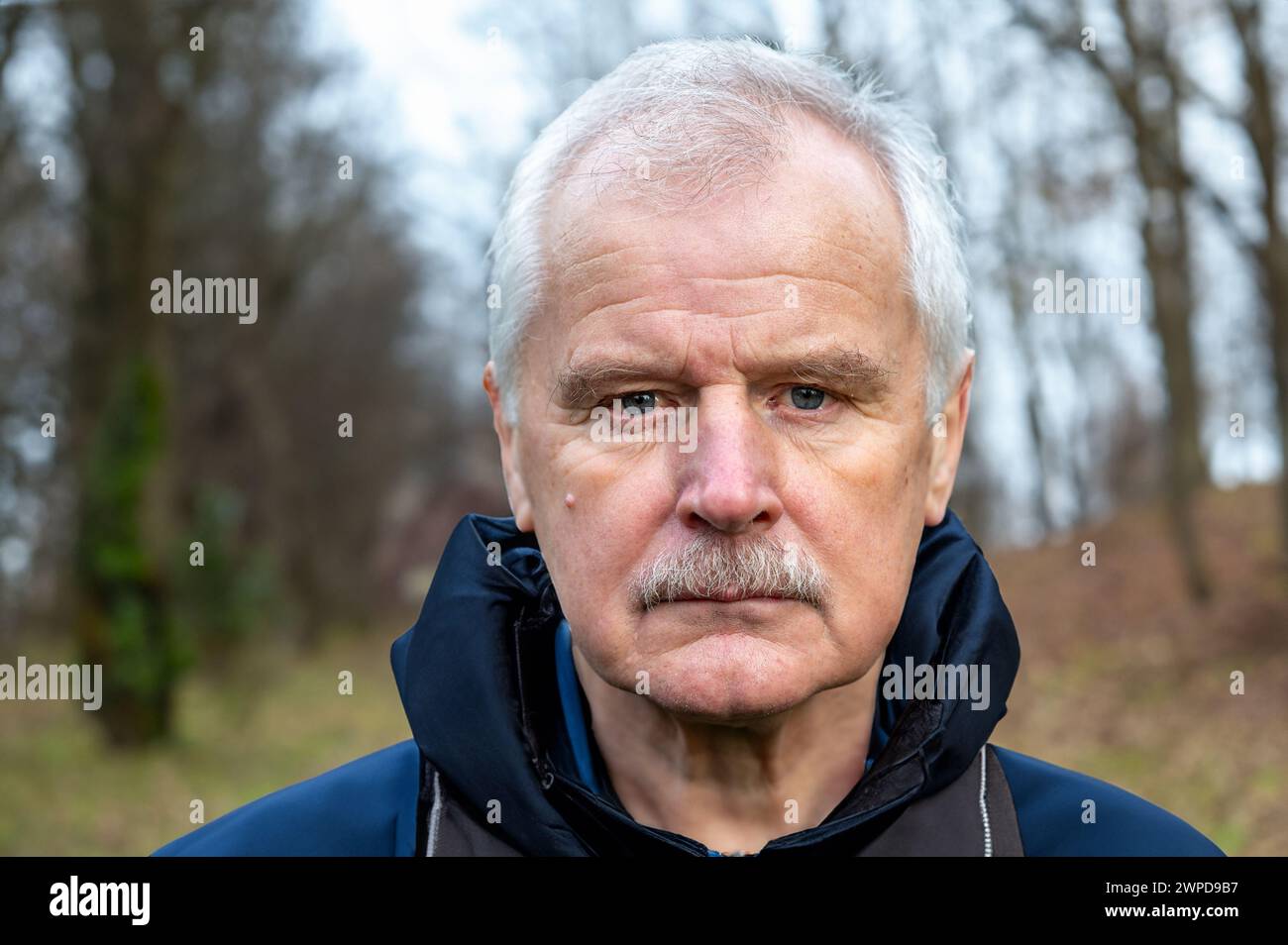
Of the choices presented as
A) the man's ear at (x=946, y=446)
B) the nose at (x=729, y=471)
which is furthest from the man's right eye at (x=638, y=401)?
the man's ear at (x=946, y=446)

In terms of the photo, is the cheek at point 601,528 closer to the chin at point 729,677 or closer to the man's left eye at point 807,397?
the chin at point 729,677

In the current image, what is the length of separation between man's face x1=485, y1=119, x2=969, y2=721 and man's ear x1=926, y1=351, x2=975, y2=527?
160 mm

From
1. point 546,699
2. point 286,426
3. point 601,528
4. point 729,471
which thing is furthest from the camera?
point 286,426

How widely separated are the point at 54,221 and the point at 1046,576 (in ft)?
52.7

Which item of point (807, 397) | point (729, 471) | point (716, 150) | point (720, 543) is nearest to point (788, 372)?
point (807, 397)

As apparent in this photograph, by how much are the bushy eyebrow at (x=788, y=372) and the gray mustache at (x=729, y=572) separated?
286 millimetres

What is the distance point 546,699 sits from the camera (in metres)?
2.36

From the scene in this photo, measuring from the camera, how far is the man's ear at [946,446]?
2.33 m

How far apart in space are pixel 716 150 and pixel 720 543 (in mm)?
689

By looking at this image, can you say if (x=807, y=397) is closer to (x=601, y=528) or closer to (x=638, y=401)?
(x=638, y=401)

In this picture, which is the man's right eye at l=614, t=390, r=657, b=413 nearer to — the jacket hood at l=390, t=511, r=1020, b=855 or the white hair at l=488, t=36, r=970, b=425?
the white hair at l=488, t=36, r=970, b=425

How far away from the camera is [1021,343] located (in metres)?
25.0

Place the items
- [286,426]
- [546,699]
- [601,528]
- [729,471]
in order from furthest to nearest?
[286,426], [546,699], [601,528], [729,471]

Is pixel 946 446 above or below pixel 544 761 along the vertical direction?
above
